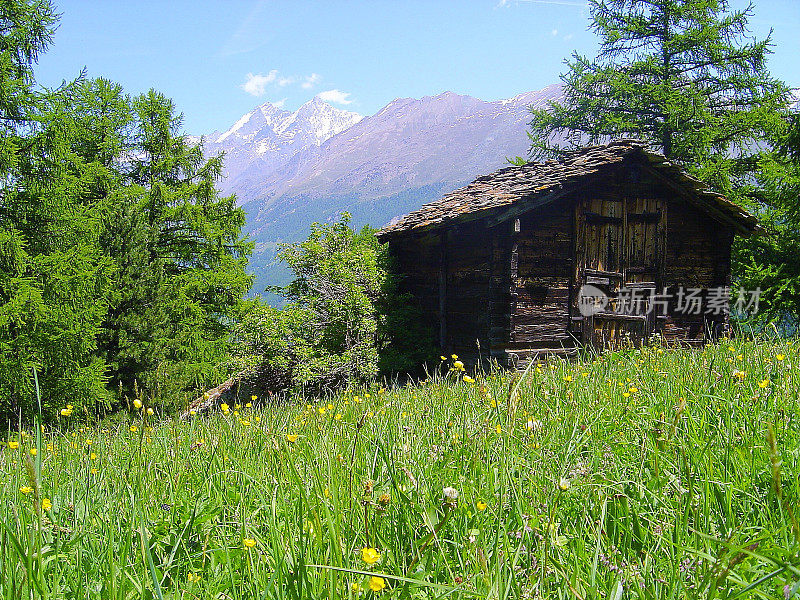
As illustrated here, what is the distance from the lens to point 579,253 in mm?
12688

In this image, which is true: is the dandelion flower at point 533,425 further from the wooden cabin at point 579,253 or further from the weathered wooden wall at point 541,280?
the weathered wooden wall at point 541,280

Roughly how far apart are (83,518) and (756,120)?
857 inches

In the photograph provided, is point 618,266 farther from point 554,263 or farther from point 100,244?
point 100,244

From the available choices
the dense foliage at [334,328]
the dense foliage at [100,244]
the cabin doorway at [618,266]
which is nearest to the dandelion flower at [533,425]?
the dense foliage at [100,244]

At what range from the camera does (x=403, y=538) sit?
1721 mm

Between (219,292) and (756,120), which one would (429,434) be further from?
(219,292)

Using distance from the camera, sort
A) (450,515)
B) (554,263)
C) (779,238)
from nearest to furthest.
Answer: (450,515), (554,263), (779,238)

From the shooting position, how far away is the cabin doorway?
12.8 metres
